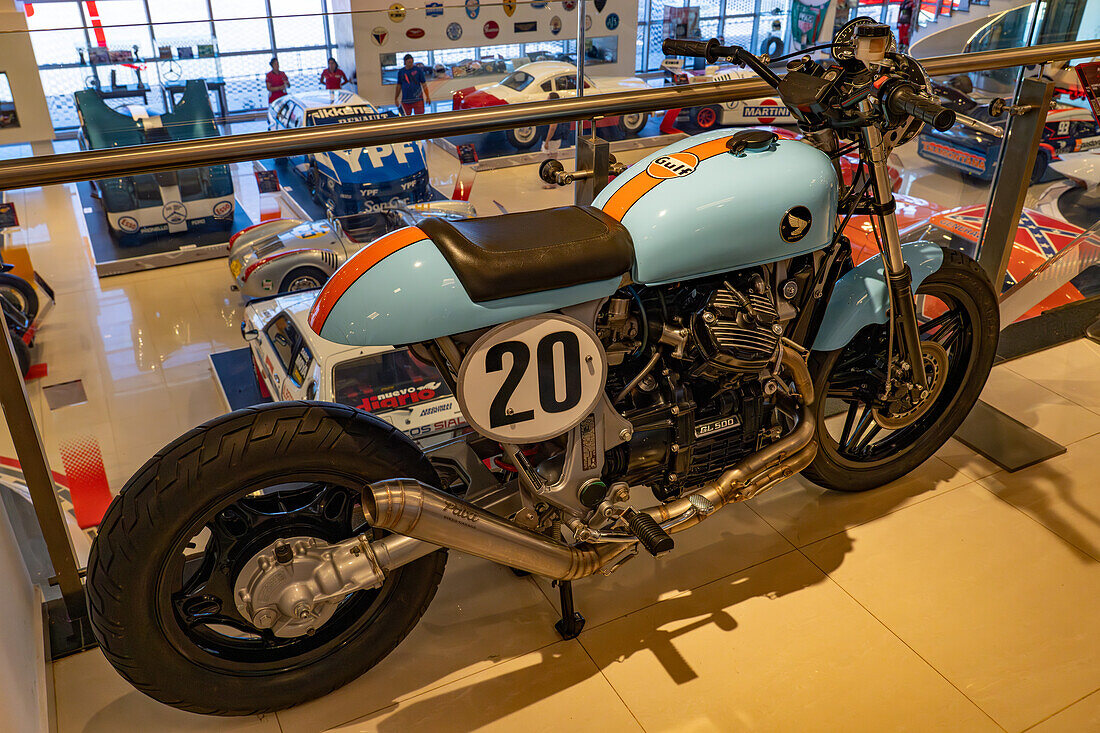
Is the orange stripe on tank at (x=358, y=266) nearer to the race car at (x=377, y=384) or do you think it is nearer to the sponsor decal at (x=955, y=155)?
the race car at (x=377, y=384)

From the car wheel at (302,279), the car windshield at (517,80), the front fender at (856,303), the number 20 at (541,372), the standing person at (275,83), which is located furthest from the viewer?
the car wheel at (302,279)

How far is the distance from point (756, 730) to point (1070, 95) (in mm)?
2190

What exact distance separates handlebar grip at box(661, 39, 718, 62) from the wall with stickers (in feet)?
1.24

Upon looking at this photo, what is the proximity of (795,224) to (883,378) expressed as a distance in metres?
0.65

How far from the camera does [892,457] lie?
2.44 metres

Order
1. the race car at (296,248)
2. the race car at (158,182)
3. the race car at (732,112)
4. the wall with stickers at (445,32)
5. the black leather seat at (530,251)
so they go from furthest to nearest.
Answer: the race car at (296,248)
the race car at (732,112)
the wall with stickers at (445,32)
the race car at (158,182)
the black leather seat at (530,251)

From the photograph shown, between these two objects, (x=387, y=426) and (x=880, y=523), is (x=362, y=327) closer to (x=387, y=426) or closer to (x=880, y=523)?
(x=387, y=426)

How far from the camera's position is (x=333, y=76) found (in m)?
2.88

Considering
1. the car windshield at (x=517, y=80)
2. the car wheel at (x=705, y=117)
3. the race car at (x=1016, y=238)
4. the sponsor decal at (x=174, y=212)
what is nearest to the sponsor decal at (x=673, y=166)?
the car wheel at (x=705, y=117)

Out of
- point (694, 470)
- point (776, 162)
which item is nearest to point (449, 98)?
point (776, 162)

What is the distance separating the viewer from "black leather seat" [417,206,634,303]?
4.78 ft

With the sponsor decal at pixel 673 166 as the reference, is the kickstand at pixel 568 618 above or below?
below

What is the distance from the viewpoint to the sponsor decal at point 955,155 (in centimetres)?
327

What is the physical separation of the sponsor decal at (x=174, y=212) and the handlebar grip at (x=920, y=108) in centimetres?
225
